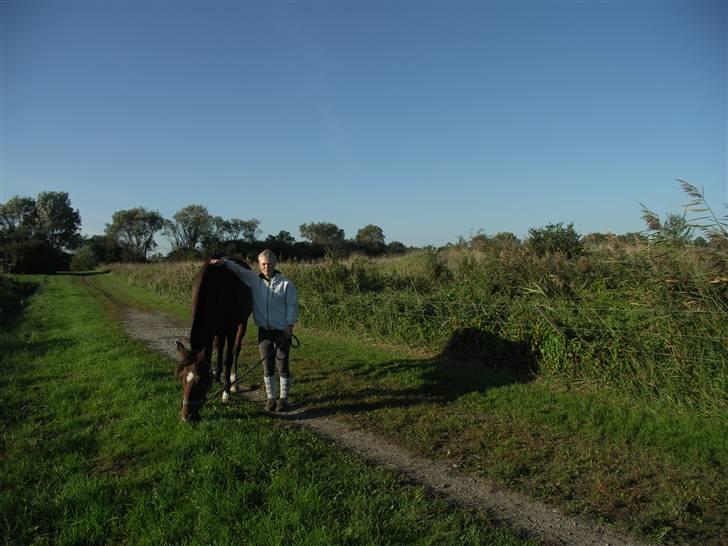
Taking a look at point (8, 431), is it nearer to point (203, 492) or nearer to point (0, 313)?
point (203, 492)

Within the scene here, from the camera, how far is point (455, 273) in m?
10.2

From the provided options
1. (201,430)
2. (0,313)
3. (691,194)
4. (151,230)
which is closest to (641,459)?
(691,194)

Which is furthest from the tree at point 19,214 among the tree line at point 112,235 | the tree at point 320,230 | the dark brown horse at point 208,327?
the dark brown horse at point 208,327

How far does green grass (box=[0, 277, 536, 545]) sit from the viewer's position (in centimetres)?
308

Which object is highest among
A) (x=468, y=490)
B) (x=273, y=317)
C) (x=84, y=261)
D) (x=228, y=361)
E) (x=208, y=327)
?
(x=84, y=261)

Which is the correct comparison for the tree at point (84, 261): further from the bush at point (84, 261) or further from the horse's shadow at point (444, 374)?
the horse's shadow at point (444, 374)

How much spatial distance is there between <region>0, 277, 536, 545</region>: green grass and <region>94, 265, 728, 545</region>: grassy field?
0.96 meters

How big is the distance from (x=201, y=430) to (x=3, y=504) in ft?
5.41

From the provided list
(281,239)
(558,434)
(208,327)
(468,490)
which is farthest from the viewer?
(281,239)

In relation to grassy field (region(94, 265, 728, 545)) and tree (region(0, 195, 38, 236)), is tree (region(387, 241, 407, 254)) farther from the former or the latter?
tree (region(0, 195, 38, 236))

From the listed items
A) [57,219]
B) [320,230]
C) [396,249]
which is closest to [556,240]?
[396,249]

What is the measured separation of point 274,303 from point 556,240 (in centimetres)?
769

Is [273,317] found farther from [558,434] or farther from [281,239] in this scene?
[281,239]

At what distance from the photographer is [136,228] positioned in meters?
82.8
